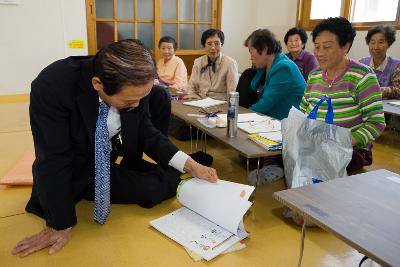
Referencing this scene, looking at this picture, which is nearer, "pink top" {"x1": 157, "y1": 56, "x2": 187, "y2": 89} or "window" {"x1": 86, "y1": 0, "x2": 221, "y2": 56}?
"pink top" {"x1": 157, "y1": 56, "x2": 187, "y2": 89}

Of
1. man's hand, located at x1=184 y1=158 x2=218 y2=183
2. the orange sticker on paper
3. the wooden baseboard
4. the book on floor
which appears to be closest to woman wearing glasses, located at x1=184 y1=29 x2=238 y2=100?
man's hand, located at x1=184 y1=158 x2=218 y2=183

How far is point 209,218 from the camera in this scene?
1639 mm

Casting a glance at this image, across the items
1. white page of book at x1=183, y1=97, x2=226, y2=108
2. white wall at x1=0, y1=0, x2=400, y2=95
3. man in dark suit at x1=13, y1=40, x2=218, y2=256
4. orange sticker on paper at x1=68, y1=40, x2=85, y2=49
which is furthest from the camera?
orange sticker on paper at x1=68, y1=40, x2=85, y2=49

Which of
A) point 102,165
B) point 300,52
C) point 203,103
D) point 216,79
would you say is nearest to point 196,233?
point 102,165

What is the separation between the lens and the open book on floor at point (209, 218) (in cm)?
151

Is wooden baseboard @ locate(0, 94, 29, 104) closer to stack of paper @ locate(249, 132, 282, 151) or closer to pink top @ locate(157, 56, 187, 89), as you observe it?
pink top @ locate(157, 56, 187, 89)

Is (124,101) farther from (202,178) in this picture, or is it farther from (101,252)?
(101,252)

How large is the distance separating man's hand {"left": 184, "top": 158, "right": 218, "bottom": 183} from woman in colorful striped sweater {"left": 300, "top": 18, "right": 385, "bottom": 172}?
0.73m

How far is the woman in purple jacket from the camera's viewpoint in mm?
3400

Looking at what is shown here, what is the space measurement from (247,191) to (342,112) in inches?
29.3

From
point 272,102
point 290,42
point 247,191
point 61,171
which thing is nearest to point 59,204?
point 61,171

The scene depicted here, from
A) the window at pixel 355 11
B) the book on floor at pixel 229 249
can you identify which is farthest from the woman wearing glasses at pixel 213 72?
the window at pixel 355 11

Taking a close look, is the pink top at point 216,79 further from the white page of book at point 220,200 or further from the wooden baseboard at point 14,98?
the wooden baseboard at point 14,98

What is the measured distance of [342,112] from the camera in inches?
74.5
